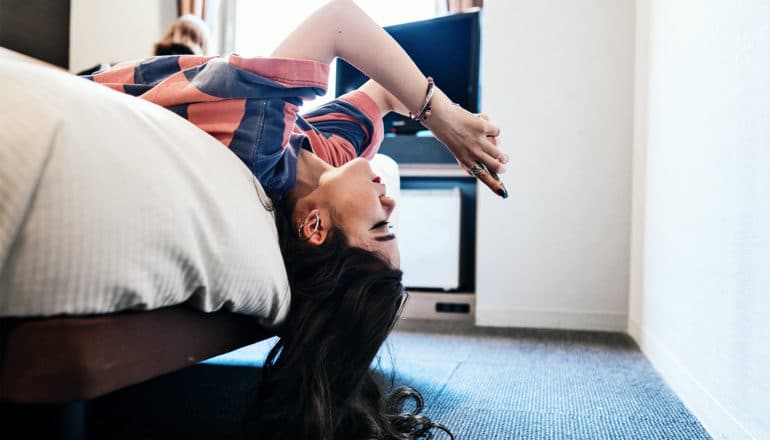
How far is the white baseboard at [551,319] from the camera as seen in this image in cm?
215

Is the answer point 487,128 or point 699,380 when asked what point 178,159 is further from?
point 699,380

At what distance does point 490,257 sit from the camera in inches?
89.0

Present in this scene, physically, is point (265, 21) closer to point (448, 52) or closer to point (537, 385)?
point (448, 52)

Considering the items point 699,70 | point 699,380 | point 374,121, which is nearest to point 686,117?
point 699,70

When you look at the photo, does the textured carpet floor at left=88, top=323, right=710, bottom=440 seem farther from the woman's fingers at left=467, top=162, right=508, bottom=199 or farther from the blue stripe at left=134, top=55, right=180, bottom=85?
the blue stripe at left=134, top=55, right=180, bottom=85

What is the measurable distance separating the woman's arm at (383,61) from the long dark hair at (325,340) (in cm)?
34

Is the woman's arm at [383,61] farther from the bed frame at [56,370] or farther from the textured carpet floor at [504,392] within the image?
the bed frame at [56,370]

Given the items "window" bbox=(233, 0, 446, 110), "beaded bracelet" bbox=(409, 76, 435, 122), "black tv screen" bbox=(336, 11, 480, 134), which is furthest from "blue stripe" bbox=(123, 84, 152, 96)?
"window" bbox=(233, 0, 446, 110)

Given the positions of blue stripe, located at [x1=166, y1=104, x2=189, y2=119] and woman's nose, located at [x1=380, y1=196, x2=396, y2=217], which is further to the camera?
woman's nose, located at [x1=380, y1=196, x2=396, y2=217]

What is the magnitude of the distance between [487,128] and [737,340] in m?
0.53

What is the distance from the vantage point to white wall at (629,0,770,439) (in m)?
0.83

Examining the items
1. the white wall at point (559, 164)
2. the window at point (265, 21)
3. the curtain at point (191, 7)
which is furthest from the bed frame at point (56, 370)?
the curtain at point (191, 7)

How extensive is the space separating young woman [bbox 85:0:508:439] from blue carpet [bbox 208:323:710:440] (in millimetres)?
166

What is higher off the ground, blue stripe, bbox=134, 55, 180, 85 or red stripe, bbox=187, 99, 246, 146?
blue stripe, bbox=134, 55, 180, 85
